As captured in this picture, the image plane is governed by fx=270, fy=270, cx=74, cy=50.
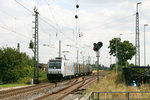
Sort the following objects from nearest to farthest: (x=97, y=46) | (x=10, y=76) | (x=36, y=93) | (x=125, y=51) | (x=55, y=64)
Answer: (x=97, y=46) < (x=36, y=93) < (x=55, y=64) < (x=10, y=76) < (x=125, y=51)

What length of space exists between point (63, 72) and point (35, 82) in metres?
4.52

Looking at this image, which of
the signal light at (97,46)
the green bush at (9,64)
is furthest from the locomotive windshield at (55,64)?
the signal light at (97,46)

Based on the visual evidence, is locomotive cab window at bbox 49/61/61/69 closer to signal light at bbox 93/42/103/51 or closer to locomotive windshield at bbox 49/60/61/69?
locomotive windshield at bbox 49/60/61/69

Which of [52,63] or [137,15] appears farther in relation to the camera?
→ [52,63]

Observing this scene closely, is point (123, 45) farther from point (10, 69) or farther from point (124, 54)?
point (10, 69)

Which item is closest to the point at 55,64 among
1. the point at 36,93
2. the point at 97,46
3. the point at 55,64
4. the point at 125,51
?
the point at 55,64

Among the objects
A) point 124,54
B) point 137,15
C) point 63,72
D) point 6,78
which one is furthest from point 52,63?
point 124,54

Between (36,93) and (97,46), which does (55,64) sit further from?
(97,46)

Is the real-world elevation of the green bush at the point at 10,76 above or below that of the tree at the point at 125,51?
below

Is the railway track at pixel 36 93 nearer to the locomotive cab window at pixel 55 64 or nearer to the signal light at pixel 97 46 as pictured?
the signal light at pixel 97 46

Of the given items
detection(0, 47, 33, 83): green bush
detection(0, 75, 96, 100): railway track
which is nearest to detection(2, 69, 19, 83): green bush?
detection(0, 47, 33, 83): green bush

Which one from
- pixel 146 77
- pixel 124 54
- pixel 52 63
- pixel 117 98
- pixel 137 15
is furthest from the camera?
pixel 124 54

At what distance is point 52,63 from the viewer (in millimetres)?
35438

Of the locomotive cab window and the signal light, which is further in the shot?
the locomotive cab window
